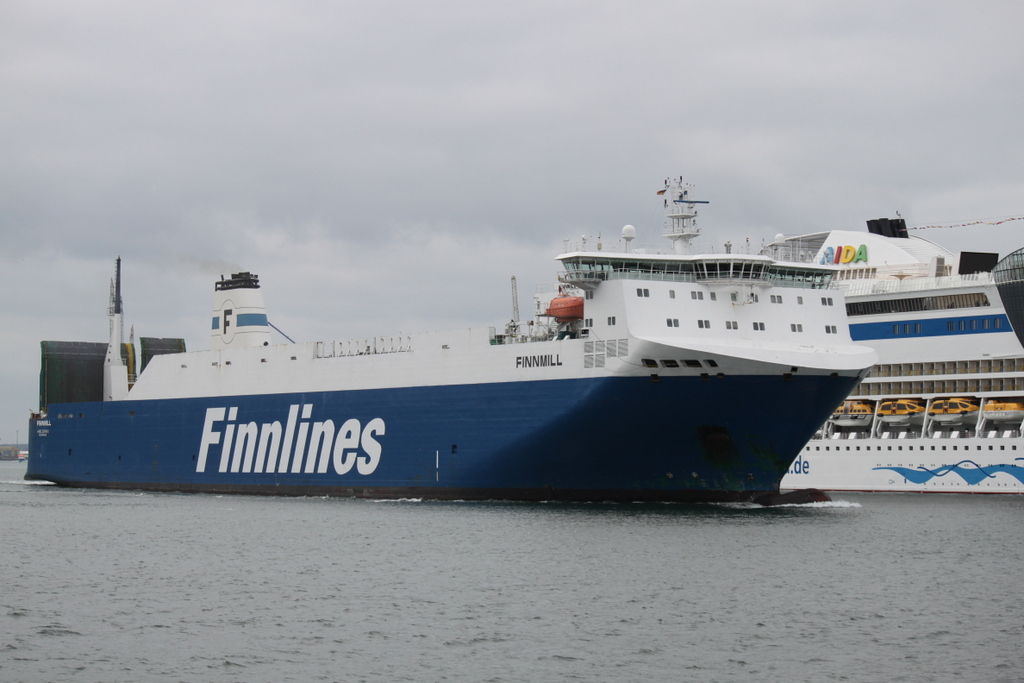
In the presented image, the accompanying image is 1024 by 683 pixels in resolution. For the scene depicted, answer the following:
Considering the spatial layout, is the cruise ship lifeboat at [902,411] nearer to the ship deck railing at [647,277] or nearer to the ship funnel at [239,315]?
the ship deck railing at [647,277]

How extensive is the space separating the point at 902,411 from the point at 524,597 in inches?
1114

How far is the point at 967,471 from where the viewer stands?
41.8 meters

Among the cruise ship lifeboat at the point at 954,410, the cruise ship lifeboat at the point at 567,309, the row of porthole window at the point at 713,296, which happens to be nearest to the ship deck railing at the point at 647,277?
the row of porthole window at the point at 713,296

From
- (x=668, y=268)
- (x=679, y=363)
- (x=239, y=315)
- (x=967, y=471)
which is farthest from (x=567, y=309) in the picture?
(x=239, y=315)

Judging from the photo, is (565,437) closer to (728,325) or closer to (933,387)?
→ (728,325)

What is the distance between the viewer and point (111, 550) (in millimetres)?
26609

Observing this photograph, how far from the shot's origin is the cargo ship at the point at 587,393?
3161cm

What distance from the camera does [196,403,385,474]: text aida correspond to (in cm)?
3956

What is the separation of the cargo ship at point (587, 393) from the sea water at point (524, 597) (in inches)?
59.8

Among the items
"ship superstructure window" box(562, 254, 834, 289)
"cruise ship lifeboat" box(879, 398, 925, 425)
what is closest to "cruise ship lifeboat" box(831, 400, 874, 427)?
"cruise ship lifeboat" box(879, 398, 925, 425)

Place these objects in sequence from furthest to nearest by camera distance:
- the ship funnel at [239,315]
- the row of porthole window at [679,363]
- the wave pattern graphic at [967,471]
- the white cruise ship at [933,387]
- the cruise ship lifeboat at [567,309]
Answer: the ship funnel at [239,315]
the white cruise ship at [933,387]
the wave pattern graphic at [967,471]
the cruise ship lifeboat at [567,309]
the row of porthole window at [679,363]

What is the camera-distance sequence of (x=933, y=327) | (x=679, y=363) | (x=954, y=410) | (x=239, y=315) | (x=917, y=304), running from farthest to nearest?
(x=239, y=315) → (x=917, y=304) → (x=933, y=327) → (x=954, y=410) → (x=679, y=363)

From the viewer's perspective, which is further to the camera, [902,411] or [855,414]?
[855,414]

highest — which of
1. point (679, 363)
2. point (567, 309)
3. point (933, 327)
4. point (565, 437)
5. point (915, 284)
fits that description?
point (915, 284)
